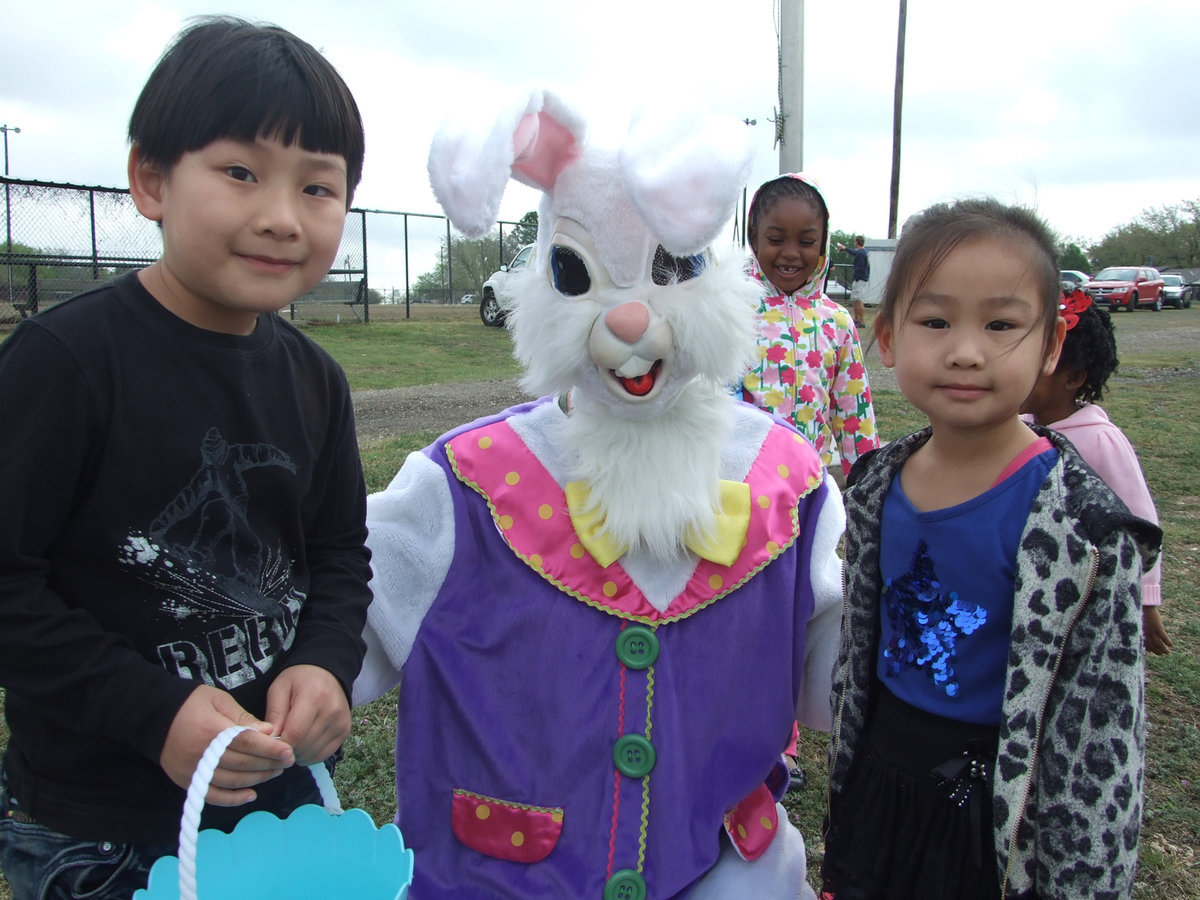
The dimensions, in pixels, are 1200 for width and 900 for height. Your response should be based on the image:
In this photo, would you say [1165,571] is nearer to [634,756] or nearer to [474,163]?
[634,756]

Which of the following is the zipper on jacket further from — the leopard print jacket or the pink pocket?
the pink pocket

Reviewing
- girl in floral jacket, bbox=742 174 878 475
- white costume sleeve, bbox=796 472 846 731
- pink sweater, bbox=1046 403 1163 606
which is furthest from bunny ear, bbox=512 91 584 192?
girl in floral jacket, bbox=742 174 878 475

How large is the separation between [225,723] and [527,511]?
0.70 m

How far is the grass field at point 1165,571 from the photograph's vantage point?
8.00 feet

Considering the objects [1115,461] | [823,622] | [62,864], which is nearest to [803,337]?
[1115,461]

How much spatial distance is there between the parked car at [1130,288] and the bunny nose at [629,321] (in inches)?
1024

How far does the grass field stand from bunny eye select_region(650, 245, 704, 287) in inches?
62.2

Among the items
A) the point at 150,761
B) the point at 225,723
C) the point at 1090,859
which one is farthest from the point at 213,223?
the point at 1090,859

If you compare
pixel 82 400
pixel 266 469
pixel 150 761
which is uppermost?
pixel 82 400

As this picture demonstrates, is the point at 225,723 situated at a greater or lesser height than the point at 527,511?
lesser

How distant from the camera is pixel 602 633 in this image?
1648 mm

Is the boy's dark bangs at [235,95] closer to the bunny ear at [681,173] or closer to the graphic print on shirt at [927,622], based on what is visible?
the bunny ear at [681,173]

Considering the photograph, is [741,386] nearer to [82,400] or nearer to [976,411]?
[976,411]

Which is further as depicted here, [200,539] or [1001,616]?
[1001,616]
